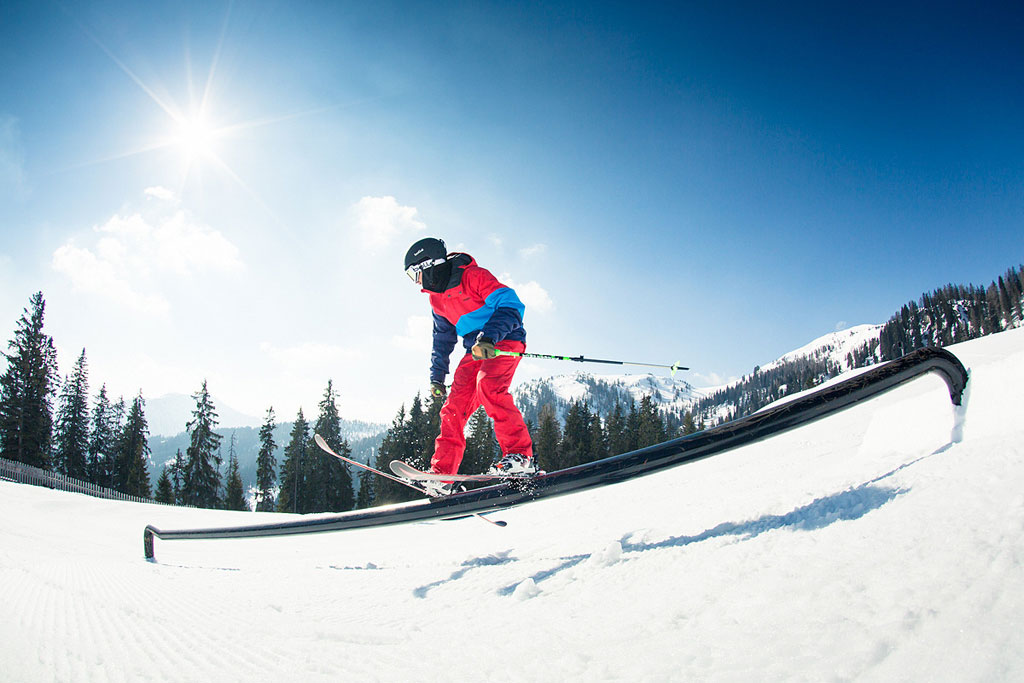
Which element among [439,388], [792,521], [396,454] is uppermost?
[439,388]

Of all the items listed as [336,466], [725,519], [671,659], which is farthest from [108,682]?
[336,466]

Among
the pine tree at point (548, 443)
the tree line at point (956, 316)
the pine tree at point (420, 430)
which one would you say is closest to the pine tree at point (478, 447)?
the pine tree at point (420, 430)

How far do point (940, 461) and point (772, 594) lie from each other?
1.41 m

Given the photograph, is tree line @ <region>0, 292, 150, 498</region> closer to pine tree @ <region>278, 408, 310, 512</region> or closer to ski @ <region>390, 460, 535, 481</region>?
pine tree @ <region>278, 408, 310, 512</region>

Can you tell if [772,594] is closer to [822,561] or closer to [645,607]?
[822,561]

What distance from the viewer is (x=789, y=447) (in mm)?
4457

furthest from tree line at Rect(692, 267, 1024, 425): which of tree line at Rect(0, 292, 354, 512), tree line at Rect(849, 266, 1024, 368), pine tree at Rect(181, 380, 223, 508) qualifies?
pine tree at Rect(181, 380, 223, 508)

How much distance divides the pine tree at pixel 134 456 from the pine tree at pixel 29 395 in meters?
5.89

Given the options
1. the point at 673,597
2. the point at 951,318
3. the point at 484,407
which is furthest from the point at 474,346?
the point at 951,318

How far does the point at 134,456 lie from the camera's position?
3581cm

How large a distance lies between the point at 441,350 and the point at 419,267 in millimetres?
897

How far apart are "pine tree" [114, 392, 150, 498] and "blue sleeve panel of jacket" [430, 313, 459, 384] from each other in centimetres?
4068

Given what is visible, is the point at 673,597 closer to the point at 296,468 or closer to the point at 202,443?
the point at 296,468

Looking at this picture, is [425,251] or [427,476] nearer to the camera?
[427,476]
